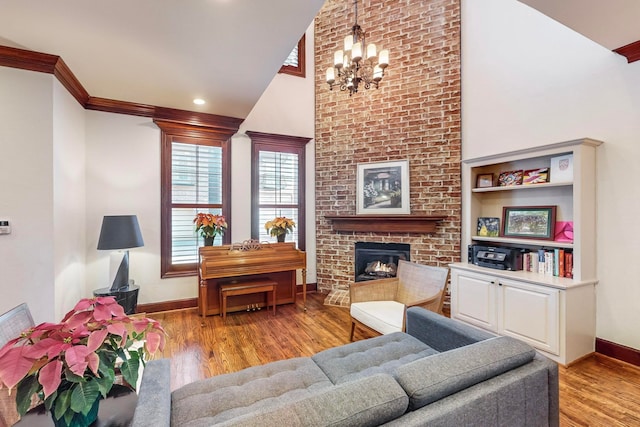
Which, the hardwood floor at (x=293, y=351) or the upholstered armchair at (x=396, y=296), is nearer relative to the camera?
the hardwood floor at (x=293, y=351)

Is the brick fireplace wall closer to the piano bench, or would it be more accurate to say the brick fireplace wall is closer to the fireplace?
the fireplace

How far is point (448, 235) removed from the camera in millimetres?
4004

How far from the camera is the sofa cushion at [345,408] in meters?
0.84

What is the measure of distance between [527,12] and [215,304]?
501cm

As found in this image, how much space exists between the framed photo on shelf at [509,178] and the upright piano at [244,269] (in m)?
2.61

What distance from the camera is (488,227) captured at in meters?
3.47

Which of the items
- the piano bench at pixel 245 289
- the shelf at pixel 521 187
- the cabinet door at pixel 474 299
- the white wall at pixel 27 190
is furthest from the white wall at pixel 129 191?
the shelf at pixel 521 187

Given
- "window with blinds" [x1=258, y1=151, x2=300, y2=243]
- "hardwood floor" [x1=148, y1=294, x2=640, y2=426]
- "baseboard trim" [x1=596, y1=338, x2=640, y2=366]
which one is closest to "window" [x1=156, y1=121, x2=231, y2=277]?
"window with blinds" [x1=258, y1=151, x2=300, y2=243]

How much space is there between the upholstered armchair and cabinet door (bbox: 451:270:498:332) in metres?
0.69

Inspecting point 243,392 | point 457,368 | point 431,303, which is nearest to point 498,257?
point 431,303

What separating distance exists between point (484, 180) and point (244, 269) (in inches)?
123

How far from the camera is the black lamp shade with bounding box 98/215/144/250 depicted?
3.15m

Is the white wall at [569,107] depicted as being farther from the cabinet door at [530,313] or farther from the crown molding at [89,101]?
the crown molding at [89,101]

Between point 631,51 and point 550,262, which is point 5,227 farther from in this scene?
point 631,51
